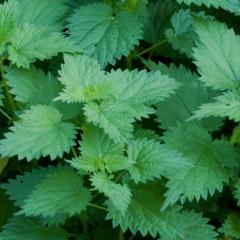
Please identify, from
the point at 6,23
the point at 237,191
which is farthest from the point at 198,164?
the point at 6,23

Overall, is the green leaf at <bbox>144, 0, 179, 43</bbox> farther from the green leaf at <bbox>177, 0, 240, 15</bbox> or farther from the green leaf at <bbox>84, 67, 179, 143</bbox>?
the green leaf at <bbox>84, 67, 179, 143</bbox>

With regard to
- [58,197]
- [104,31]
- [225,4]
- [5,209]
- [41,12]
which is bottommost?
[5,209]

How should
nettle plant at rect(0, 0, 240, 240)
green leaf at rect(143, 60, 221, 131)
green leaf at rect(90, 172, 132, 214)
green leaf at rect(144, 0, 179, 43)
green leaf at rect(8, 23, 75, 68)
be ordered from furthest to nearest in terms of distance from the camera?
1. green leaf at rect(144, 0, 179, 43)
2. green leaf at rect(143, 60, 221, 131)
3. green leaf at rect(8, 23, 75, 68)
4. nettle plant at rect(0, 0, 240, 240)
5. green leaf at rect(90, 172, 132, 214)

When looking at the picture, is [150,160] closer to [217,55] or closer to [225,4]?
[217,55]

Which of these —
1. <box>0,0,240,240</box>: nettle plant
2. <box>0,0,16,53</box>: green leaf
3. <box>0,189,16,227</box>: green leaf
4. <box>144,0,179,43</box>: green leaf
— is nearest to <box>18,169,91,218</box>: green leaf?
<box>0,0,240,240</box>: nettle plant

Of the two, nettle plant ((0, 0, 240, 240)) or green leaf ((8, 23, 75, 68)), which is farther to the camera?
green leaf ((8, 23, 75, 68))

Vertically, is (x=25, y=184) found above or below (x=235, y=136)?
below
